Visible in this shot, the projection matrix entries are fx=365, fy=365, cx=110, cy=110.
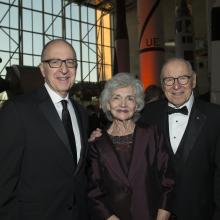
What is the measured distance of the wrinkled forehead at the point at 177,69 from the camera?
113 inches

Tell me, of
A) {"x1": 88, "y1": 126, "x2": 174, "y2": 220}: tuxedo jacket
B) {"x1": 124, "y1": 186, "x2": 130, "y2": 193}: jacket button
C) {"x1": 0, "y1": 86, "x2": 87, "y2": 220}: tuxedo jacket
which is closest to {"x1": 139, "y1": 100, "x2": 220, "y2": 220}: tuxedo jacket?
{"x1": 88, "y1": 126, "x2": 174, "y2": 220}: tuxedo jacket

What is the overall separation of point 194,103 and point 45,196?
4.57 ft

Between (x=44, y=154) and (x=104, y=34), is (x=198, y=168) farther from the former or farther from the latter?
(x=104, y=34)

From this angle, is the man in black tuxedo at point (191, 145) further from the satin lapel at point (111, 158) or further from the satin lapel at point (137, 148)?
the satin lapel at point (111, 158)

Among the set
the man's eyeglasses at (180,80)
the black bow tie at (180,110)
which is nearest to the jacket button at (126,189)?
the black bow tie at (180,110)

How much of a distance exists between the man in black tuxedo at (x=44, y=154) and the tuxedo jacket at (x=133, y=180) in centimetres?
14

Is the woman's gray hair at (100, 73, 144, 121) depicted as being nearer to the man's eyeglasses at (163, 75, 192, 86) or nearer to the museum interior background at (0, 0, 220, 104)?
the man's eyeglasses at (163, 75, 192, 86)

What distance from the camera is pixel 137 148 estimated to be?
2.62 m

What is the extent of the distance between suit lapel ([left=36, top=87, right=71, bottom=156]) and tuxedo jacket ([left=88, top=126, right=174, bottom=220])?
1.12 ft

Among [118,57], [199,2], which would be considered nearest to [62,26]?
[118,57]

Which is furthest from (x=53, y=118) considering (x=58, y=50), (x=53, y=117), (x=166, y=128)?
(x=166, y=128)

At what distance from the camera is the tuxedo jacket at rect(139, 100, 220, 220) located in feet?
9.09

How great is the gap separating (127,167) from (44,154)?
23.9 inches

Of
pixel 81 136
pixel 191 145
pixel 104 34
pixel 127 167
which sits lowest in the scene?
pixel 127 167
